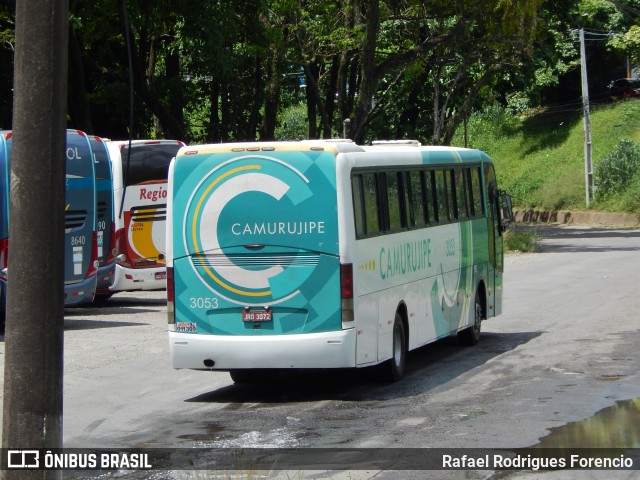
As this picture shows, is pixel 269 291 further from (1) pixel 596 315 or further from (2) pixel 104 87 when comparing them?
(2) pixel 104 87

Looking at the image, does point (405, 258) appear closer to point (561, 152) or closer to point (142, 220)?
point (142, 220)

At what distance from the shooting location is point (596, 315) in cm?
1912

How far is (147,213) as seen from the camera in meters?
24.1

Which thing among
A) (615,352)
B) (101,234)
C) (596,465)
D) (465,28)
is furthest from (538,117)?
(596,465)

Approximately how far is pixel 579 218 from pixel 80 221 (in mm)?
39454

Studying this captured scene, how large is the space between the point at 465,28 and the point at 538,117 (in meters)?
39.2

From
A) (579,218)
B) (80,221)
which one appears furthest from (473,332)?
(579,218)

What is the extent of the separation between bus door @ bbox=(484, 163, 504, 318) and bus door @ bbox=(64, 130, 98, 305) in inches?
264

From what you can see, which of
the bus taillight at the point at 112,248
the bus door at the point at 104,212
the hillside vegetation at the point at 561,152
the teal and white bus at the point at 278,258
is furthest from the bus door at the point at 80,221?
the hillside vegetation at the point at 561,152

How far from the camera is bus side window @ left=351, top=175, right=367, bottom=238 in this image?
1207 centimetres

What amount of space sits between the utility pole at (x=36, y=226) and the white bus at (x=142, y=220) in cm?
A: 1781

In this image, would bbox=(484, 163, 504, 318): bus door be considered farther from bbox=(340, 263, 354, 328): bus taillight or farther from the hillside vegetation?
the hillside vegetation

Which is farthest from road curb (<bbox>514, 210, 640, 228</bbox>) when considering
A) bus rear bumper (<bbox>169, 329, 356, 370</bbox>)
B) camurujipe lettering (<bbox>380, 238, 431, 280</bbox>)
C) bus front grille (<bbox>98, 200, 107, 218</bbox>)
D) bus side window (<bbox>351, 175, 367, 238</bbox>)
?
bus rear bumper (<bbox>169, 329, 356, 370</bbox>)

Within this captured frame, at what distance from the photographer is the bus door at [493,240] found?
17.5 metres
